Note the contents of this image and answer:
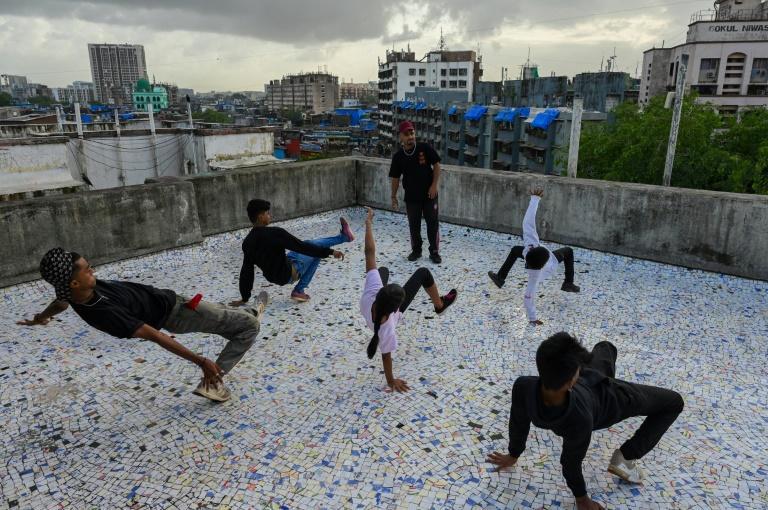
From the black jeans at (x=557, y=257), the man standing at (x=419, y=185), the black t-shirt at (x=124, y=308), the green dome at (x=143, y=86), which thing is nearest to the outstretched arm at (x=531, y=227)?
the black jeans at (x=557, y=257)

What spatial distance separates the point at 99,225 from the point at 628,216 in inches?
280

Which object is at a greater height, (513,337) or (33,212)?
(33,212)

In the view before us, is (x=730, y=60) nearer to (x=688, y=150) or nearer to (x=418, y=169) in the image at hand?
(x=688, y=150)

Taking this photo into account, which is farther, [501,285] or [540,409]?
[501,285]

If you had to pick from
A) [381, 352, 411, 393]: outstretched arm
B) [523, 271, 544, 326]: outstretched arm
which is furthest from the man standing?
[381, 352, 411, 393]: outstretched arm

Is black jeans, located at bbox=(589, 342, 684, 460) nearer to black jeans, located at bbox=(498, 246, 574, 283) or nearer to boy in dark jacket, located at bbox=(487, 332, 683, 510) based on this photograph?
boy in dark jacket, located at bbox=(487, 332, 683, 510)

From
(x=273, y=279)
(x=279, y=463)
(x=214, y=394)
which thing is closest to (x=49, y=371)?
(x=214, y=394)

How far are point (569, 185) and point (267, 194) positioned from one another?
4.87 metres

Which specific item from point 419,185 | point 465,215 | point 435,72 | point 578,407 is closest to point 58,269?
point 578,407

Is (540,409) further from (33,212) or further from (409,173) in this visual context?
(33,212)

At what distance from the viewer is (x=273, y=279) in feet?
17.2

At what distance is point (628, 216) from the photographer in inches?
269

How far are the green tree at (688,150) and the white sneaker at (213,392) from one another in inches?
704

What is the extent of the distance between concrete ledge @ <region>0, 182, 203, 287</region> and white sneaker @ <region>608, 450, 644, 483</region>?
6247 mm
